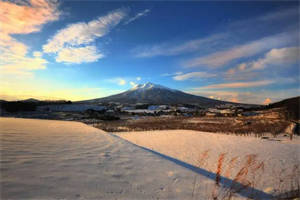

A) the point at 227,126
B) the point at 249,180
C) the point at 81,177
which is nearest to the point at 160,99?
the point at 227,126

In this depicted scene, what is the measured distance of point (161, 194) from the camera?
263 centimetres

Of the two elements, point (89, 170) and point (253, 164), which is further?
point (253, 164)

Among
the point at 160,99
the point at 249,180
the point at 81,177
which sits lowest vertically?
the point at 249,180

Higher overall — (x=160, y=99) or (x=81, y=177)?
(x=160, y=99)

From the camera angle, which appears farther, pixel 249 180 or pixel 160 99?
pixel 160 99

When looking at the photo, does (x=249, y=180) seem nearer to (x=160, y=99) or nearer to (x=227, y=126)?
(x=227, y=126)

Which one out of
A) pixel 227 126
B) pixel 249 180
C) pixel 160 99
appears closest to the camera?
pixel 249 180

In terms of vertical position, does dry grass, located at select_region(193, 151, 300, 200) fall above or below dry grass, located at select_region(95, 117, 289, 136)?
above

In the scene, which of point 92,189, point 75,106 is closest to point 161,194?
point 92,189

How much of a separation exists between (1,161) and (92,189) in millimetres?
1942

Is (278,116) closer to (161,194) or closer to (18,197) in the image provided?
(161,194)

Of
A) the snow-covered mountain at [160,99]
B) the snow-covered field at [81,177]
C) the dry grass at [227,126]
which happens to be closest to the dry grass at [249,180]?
the snow-covered field at [81,177]

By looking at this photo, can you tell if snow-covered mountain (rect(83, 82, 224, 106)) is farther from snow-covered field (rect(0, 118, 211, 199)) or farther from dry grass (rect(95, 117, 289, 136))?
snow-covered field (rect(0, 118, 211, 199))

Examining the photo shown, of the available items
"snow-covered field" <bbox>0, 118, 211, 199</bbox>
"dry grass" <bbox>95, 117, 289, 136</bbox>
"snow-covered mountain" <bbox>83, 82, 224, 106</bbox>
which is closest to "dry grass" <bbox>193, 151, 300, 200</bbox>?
"snow-covered field" <bbox>0, 118, 211, 199</bbox>
